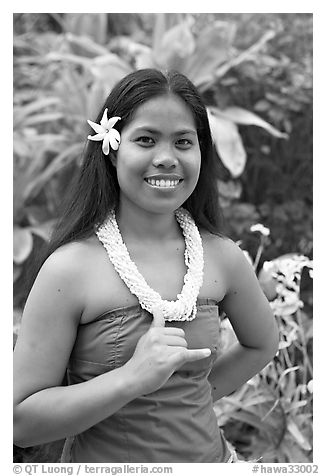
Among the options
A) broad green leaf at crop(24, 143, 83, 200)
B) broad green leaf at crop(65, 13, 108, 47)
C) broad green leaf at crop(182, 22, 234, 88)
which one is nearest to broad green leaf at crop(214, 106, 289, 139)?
broad green leaf at crop(182, 22, 234, 88)

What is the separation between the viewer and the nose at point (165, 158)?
1.25 metres

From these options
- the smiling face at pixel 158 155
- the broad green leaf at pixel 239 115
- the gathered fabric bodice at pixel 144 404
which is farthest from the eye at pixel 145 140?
the broad green leaf at pixel 239 115

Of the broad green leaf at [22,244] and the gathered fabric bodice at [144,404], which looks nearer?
the gathered fabric bodice at [144,404]

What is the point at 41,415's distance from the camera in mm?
1226

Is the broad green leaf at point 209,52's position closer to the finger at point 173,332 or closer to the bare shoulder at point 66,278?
the bare shoulder at point 66,278

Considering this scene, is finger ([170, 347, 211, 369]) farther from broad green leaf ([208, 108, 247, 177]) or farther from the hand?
broad green leaf ([208, 108, 247, 177])

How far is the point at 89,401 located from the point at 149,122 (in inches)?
22.5

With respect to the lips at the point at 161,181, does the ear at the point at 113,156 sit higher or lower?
higher

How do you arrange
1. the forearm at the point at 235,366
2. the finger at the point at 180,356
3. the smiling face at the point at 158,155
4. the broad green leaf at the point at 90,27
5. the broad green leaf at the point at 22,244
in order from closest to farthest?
the finger at the point at 180,356, the smiling face at the point at 158,155, the forearm at the point at 235,366, the broad green leaf at the point at 22,244, the broad green leaf at the point at 90,27

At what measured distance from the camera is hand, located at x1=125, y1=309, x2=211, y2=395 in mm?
1159

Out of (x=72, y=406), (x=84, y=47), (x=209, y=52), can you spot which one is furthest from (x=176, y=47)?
(x=72, y=406)

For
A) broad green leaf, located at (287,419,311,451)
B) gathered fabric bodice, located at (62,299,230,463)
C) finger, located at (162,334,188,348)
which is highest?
finger, located at (162,334,188,348)

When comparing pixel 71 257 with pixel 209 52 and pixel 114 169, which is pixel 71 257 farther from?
pixel 209 52

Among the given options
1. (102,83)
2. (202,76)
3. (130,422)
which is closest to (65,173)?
(102,83)
